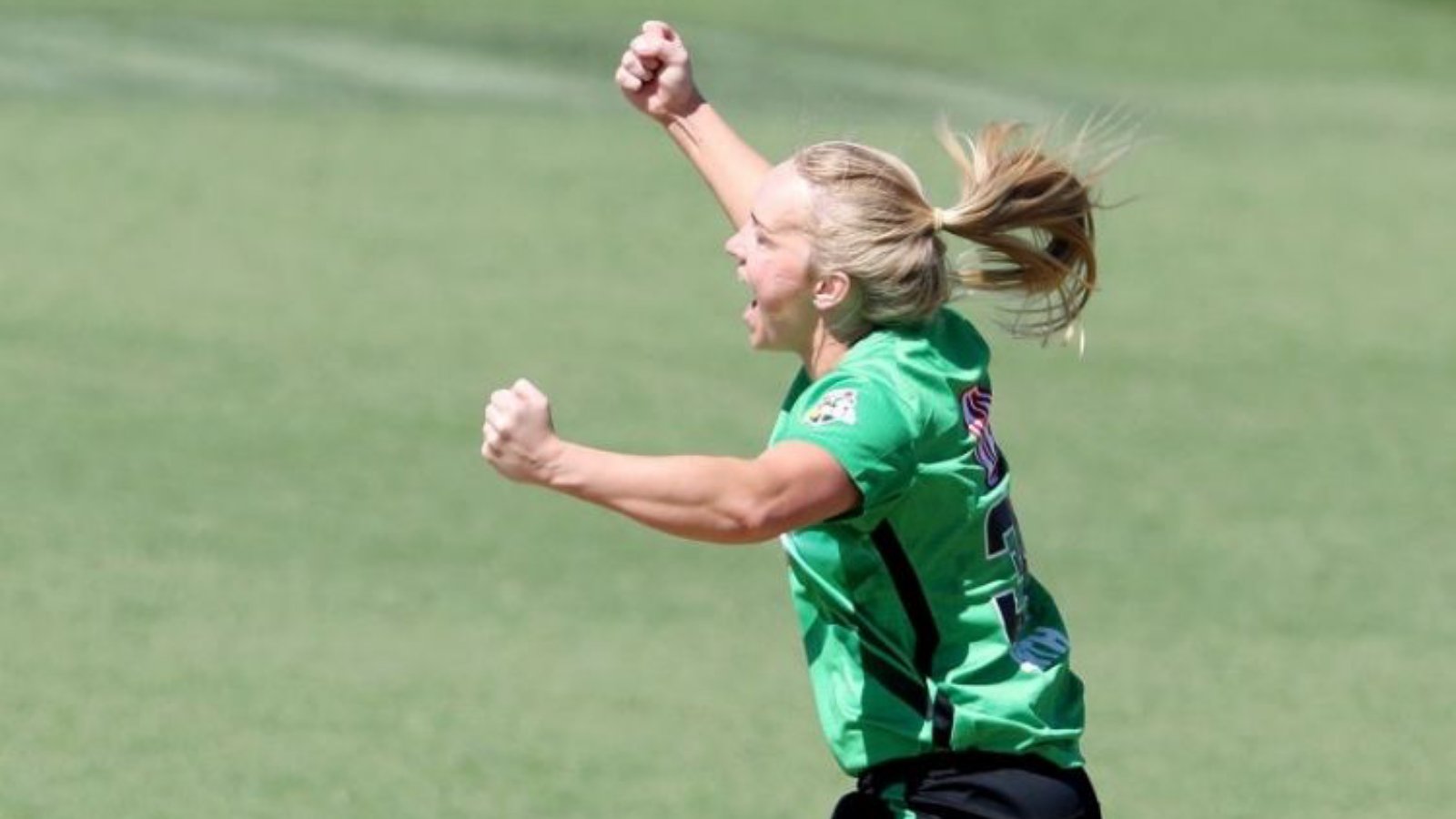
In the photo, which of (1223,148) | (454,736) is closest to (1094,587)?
(454,736)

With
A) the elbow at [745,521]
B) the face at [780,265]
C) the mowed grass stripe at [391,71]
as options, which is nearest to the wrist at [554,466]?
the elbow at [745,521]

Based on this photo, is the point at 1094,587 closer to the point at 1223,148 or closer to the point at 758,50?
the point at 1223,148

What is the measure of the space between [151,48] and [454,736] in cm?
1003

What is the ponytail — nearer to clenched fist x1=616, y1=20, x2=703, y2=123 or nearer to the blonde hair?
the blonde hair

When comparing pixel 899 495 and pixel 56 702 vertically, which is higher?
pixel 899 495

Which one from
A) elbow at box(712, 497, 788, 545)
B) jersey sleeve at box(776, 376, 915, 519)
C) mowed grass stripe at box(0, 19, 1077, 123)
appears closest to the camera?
elbow at box(712, 497, 788, 545)

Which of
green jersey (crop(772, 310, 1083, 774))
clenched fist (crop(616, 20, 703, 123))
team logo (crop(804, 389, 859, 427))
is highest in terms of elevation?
Answer: clenched fist (crop(616, 20, 703, 123))

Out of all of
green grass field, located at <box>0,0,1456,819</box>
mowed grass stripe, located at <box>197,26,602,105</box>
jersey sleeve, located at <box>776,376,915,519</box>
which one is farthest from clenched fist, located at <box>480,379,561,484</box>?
mowed grass stripe, located at <box>197,26,602,105</box>

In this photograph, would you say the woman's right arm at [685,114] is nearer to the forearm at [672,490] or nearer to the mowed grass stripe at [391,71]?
the forearm at [672,490]

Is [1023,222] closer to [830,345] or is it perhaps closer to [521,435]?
[830,345]

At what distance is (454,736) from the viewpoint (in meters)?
7.78

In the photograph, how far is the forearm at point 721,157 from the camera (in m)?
5.89

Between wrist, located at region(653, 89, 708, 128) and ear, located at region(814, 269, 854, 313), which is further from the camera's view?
wrist, located at region(653, 89, 708, 128)

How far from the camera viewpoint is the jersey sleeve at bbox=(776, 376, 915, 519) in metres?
4.80
